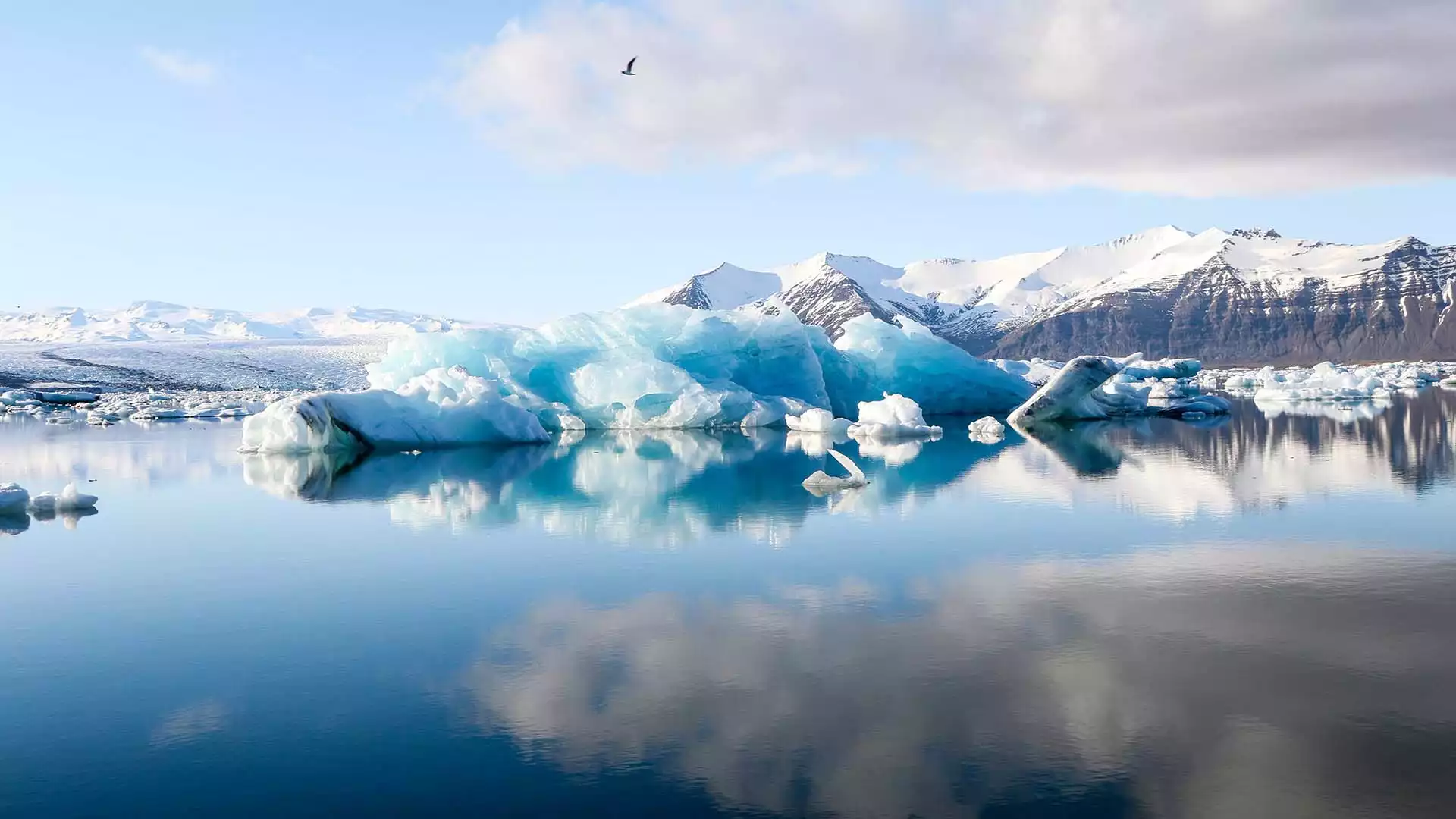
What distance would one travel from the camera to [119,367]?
8819 centimetres

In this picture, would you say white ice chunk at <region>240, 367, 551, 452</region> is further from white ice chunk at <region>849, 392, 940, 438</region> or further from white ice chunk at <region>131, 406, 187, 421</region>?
white ice chunk at <region>131, 406, 187, 421</region>

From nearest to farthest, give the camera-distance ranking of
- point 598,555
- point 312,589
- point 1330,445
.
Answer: point 312,589, point 598,555, point 1330,445

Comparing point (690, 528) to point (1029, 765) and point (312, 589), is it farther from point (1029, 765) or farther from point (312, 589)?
point (1029, 765)

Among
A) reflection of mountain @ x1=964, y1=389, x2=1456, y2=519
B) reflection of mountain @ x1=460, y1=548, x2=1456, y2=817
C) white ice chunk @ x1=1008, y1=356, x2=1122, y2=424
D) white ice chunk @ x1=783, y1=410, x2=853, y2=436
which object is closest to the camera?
reflection of mountain @ x1=460, y1=548, x2=1456, y2=817

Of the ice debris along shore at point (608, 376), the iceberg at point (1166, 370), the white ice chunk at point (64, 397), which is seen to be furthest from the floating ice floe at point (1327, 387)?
the white ice chunk at point (64, 397)

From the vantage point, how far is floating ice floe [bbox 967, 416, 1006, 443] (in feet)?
98.0

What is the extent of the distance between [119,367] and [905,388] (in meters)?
71.2

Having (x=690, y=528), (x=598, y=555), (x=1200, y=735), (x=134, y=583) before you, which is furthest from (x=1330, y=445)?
(x=134, y=583)

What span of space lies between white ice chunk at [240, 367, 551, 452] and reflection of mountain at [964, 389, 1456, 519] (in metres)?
13.0

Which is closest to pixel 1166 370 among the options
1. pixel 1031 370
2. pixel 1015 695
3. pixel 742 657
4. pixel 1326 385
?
pixel 1031 370

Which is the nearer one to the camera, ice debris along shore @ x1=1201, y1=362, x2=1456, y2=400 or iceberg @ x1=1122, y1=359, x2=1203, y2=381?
iceberg @ x1=1122, y1=359, x2=1203, y2=381

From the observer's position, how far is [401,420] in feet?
91.2

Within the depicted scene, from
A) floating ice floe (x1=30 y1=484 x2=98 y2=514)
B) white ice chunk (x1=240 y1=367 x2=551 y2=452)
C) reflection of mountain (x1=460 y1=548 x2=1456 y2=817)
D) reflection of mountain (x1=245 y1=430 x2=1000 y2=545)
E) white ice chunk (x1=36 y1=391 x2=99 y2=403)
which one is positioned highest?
white ice chunk (x1=36 y1=391 x2=99 y2=403)

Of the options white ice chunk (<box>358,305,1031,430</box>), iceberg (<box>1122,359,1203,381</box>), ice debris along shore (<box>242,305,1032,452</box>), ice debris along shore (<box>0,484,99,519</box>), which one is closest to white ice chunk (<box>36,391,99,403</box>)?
white ice chunk (<box>358,305,1031,430</box>)
